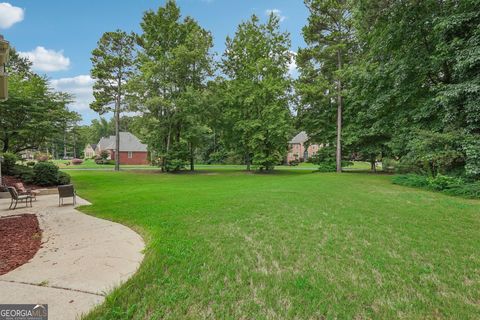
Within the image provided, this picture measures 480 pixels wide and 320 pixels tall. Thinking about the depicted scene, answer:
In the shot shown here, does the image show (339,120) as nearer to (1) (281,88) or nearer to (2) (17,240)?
(1) (281,88)

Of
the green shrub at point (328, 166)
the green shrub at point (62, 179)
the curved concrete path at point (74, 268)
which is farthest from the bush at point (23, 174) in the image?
the green shrub at point (328, 166)

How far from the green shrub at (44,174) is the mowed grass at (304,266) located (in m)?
9.90

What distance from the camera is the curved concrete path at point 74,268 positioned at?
2.68 meters

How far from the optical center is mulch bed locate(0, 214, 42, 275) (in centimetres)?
381

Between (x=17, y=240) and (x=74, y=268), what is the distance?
263 centimetres

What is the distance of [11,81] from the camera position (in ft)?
47.1

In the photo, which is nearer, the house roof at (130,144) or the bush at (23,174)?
the bush at (23,174)

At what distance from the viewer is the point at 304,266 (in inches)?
137

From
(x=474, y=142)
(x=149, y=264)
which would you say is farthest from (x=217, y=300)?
(x=474, y=142)

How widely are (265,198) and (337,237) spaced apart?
3698 mm

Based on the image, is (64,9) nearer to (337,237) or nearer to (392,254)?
(337,237)

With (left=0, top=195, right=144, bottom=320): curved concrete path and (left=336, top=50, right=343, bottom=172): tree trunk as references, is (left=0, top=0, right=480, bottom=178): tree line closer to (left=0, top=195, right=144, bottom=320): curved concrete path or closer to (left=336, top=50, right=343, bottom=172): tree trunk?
(left=336, top=50, right=343, bottom=172): tree trunk

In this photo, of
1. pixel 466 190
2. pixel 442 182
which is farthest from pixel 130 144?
pixel 466 190

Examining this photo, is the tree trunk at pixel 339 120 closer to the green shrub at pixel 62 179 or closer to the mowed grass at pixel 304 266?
the mowed grass at pixel 304 266
